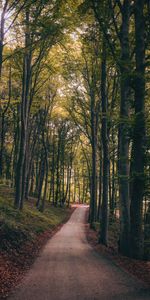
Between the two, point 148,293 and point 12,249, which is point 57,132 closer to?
point 12,249

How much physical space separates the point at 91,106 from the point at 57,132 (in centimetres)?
2064

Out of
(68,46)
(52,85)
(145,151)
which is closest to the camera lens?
(145,151)

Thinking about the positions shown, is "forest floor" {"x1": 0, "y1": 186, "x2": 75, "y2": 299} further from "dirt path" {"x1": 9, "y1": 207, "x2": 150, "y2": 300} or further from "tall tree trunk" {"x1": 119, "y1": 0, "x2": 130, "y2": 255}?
"tall tree trunk" {"x1": 119, "y1": 0, "x2": 130, "y2": 255}

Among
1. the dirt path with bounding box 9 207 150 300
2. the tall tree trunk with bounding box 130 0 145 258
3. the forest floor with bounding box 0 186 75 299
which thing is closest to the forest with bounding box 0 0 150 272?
the tall tree trunk with bounding box 130 0 145 258

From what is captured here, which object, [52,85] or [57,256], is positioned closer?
[57,256]

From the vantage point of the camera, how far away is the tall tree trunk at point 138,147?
1116cm

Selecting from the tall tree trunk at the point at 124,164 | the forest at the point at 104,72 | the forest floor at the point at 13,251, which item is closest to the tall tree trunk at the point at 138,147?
the forest at the point at 104,72

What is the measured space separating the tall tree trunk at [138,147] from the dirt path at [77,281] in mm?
1476

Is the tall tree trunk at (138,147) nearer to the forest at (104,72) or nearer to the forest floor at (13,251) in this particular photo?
the forest at (104,72)

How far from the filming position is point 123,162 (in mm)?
12875

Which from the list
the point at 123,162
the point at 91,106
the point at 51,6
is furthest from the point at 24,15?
the point at 123,162

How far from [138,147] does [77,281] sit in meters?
5.37

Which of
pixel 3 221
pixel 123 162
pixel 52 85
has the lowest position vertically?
pixel 3 221

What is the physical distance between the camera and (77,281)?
8703mm
